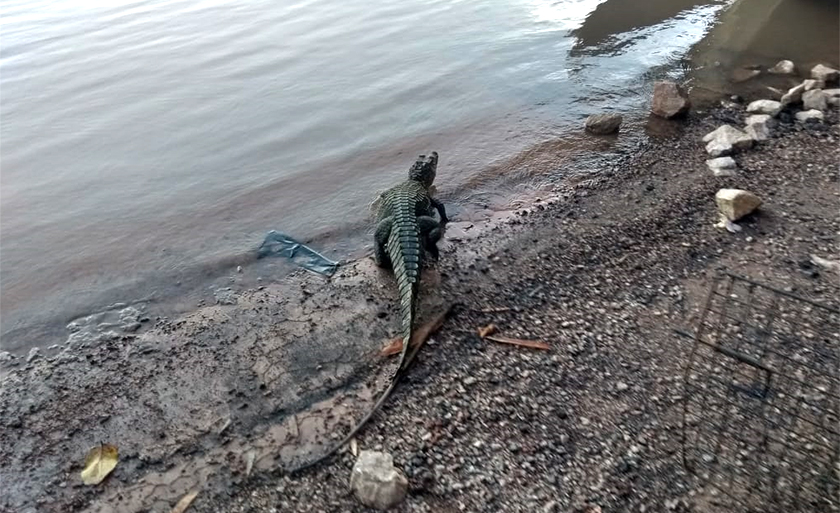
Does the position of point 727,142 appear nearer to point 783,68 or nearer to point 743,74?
point 743,74

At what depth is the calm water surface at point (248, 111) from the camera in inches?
266

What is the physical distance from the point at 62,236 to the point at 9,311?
1.37 metres

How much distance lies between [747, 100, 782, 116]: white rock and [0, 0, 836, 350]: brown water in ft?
4.99

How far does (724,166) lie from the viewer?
6754mm

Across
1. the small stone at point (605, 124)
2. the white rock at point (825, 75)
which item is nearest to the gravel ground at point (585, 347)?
the small stone at point (605, 124)

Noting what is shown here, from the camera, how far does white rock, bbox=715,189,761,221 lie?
223 inches

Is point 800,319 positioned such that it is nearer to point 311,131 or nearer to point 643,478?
point 643,478

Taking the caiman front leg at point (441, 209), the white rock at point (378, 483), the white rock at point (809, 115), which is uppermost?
the caiman front leg at point (441, 209)

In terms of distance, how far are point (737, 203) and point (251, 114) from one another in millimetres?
7127

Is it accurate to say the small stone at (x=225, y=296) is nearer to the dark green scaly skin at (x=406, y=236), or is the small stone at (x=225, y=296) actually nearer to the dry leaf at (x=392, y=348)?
the dark green scaly skin at (x=406, y=236)

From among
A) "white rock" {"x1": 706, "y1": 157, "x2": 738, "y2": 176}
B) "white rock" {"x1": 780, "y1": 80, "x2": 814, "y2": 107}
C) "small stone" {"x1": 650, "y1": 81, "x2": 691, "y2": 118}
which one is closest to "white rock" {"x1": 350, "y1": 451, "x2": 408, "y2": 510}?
"white rock" {"x1": 706, "y1": 157, "x2": 738, "y2": 176}

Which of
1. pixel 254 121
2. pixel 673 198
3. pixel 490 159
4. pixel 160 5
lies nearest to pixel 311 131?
pixel 254 121

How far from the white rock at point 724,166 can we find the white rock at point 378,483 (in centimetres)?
525

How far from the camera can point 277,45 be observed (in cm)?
1188
